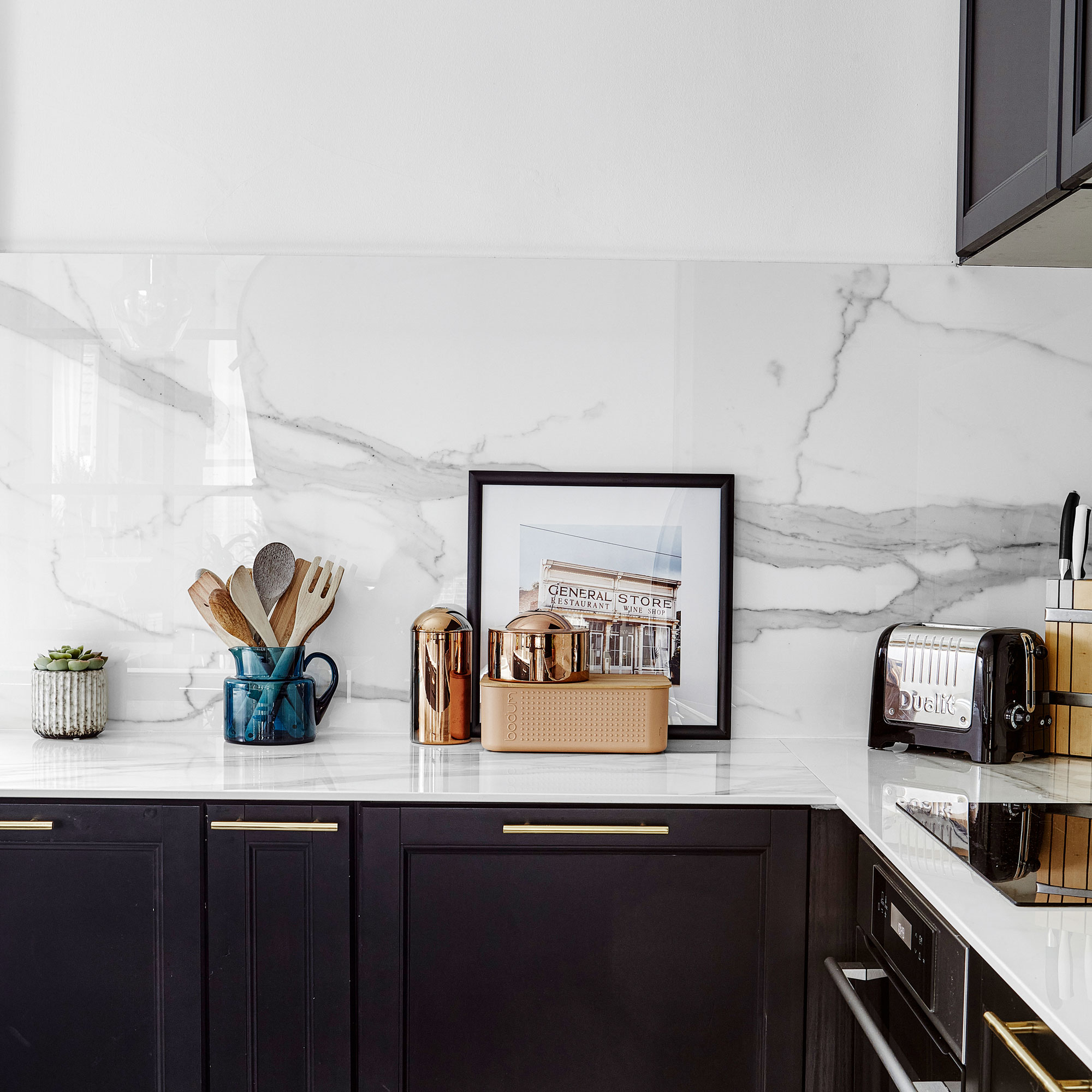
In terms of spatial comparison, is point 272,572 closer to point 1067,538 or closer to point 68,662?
point 68,662

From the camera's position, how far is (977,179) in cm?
184

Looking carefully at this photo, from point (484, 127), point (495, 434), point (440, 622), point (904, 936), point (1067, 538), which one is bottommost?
point (904, 936)

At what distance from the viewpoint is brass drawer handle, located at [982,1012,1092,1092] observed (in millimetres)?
816

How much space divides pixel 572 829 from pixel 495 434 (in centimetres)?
84

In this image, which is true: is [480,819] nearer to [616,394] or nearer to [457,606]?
[457,606]

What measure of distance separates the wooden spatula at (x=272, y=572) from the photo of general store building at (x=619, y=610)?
49 cm

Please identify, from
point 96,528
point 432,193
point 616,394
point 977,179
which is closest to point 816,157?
point 977,179

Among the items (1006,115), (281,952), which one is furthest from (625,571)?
(1006,115)

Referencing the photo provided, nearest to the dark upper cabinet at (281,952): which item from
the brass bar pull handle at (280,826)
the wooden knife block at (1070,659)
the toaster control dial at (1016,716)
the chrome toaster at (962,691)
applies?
the brass bar pull handle at (280,826)

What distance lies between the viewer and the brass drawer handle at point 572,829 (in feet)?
4.81

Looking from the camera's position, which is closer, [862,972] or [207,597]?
[862,972]

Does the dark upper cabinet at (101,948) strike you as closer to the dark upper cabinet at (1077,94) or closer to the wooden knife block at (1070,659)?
the wooden knife block at (1070,659)

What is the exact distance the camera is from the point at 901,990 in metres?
1.26

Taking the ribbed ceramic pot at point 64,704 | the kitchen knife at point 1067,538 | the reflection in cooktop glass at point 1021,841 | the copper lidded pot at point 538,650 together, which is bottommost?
the reflection in cooktop glass at point 1021,841
